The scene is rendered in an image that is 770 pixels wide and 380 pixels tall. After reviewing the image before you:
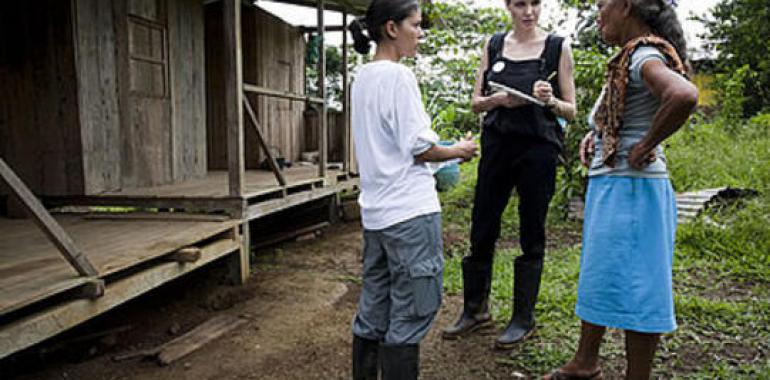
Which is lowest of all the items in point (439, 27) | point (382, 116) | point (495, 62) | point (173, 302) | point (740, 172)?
point (173, 302)

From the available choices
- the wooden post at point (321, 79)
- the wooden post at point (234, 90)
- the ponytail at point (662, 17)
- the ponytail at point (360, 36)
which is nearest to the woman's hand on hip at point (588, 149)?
the ponytail at point (662, 17)

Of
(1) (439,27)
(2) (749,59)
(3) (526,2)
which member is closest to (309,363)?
(3) (526,2)

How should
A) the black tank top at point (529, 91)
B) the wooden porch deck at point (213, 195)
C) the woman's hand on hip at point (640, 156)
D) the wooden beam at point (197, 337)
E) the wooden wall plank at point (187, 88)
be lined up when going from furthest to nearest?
the wooden wall plank at point (187, 88)
the wooden porch deck at point (213, 195)
the wooden beam at point (197, 337)
the black tank top at point (529, 91)
the woman's hand on hip at point (640, 156)

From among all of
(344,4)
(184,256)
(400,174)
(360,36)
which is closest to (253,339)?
(184,256)

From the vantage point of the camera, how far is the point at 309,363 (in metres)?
2.88

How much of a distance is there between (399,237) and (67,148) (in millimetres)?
3558

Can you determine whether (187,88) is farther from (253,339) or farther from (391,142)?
(391,142)

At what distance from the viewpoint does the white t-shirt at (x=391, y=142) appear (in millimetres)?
1873

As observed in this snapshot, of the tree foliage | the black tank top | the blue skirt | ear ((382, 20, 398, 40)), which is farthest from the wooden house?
the tree foliage

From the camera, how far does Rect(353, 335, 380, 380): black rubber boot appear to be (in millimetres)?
2141

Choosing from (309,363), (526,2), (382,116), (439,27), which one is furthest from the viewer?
(439,27)

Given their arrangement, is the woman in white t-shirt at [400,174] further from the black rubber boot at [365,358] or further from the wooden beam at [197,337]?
the wooden beam at [197,337]

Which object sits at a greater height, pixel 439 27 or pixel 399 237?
pixel 439 27

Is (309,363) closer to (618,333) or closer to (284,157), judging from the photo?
(618,333)
